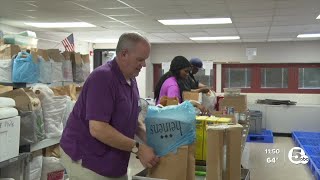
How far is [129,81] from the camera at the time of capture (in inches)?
71.2

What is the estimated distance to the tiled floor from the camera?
5.19 metres

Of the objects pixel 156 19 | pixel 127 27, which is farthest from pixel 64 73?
pixel 127 27

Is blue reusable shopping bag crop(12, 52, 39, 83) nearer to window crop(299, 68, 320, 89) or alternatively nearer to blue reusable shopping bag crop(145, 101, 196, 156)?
blue reusable shopping bag crop(145, 101, 196, 156)

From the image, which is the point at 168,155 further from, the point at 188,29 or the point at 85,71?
the point at 188,29

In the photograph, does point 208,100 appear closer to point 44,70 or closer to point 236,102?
point 236,102

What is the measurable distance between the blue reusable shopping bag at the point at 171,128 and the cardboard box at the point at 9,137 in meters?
1.33

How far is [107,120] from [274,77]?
880 cm

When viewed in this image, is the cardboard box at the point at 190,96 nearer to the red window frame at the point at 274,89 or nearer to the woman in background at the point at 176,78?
the woman in background at the point at 176,78

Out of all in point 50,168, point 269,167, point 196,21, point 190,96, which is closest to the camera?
point 50,168

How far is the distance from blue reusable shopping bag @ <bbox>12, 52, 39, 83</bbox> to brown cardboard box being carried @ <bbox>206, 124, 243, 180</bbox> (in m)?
3.04

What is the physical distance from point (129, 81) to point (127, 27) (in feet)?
17.9

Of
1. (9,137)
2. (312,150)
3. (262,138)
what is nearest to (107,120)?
(9,137)

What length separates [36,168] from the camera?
10.4 ft

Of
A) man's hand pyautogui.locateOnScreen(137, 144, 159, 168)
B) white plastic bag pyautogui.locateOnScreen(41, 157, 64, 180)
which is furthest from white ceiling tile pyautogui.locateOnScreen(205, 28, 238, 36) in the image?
man's hand pyautogui.locateOnScreen(137, 144, 159, 168)
